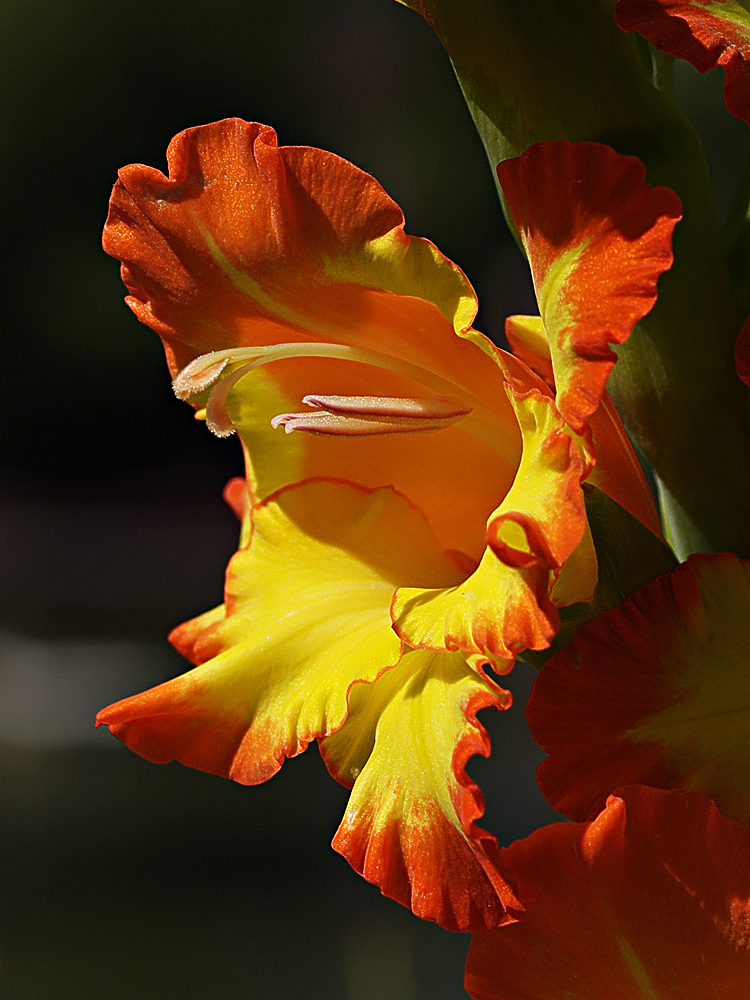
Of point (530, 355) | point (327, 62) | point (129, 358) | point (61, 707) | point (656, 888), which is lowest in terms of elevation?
point (61, 707)

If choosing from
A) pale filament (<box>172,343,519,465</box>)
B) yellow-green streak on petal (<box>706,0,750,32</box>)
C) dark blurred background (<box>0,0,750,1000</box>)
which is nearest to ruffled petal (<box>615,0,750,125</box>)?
yellow-green streak on petal (<box>706,0,750,32</box>)

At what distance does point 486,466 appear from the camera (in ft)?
1.25

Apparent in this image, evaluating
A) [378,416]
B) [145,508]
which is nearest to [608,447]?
[378,416]

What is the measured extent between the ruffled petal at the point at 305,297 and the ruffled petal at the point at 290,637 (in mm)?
12

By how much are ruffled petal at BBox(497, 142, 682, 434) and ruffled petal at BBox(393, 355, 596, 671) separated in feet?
0.05

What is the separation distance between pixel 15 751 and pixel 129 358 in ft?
3.83

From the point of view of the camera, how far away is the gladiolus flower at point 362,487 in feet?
0.91

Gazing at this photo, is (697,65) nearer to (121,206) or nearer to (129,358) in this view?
(121,206)

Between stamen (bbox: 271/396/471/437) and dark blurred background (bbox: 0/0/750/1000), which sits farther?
dark blurred background (bbox: 0/0/750/1000)

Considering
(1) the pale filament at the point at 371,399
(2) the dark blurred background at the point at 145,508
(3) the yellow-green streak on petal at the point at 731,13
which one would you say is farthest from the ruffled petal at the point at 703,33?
(2) the dark blurred background at the point at 145,508

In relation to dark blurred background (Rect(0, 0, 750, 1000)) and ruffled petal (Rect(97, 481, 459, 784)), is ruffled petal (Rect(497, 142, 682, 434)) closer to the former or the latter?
ruffled petal (Rect(97, 481, 459, 784))

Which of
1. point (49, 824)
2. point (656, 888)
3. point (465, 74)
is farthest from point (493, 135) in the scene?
point (49, 824)

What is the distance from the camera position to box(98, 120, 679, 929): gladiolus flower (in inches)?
10.9

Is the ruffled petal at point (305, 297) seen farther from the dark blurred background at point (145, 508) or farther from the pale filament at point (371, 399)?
the dark blurred background at point (145, 508)
